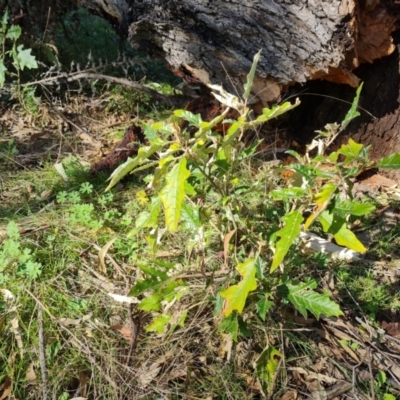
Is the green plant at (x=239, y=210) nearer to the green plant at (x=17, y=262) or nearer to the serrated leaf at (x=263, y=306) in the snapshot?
the serrated leaf at (x=263, y=306)

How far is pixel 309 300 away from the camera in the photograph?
6.06 ft

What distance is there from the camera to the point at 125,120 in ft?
11.8

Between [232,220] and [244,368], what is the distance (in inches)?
23.6

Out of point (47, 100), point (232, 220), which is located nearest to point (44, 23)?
point (47, 100)

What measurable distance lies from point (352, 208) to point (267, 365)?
0.71 meters

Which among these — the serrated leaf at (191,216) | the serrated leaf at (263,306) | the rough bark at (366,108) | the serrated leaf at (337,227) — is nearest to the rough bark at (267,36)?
the rough bark at (366,108)

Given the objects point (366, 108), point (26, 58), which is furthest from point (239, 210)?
point (26, 58)

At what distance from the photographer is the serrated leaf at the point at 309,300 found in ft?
5.91

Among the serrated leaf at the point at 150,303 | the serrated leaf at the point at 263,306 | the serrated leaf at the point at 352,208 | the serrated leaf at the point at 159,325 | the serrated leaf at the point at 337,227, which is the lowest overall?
the serrated leaf at the point at 159,325

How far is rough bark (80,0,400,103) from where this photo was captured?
2.42m

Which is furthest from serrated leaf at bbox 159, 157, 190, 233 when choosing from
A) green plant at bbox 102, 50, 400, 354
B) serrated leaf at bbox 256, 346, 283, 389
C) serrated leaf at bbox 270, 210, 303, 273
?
serrated leaf at bbox 256, 346, 283, 389

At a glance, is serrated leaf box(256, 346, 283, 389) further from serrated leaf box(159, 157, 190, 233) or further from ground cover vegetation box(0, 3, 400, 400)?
serrated leaf box(159, 157, 190, 233)

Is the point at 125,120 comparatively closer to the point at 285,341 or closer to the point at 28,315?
the point at 28,315

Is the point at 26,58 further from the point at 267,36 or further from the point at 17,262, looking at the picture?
the point at 267,36
